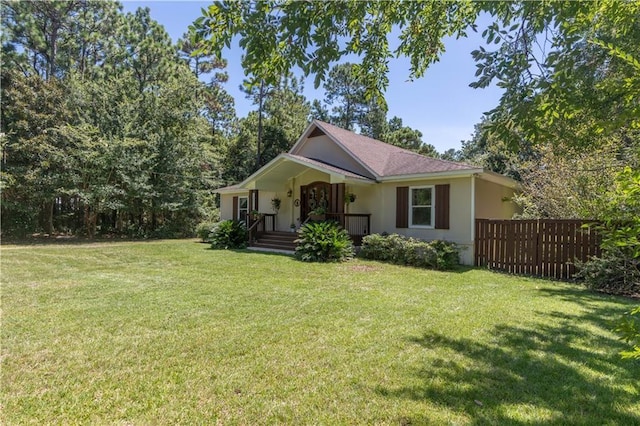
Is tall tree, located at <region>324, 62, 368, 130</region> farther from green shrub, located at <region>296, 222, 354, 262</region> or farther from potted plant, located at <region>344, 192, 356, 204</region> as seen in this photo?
green shrub, located at <region>296, 222, 354, 262</region>

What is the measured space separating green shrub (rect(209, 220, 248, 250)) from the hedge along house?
0.53 metres

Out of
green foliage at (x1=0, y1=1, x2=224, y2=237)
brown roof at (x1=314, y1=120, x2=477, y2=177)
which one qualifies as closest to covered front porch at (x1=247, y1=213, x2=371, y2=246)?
brown roof at (x1=314, y1=120, x2=477, y2=177)

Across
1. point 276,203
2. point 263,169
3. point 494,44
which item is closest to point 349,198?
point 263,169

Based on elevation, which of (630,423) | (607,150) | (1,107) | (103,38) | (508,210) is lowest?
(630,423)

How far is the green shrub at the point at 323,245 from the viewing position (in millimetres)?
10766

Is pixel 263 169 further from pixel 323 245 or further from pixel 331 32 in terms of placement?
pixel 331 32

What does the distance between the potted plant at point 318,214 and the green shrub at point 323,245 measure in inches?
48.8

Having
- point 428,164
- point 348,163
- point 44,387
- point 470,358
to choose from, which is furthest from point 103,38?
point 470,358

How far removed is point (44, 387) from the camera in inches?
112

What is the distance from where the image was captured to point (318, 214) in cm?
1287

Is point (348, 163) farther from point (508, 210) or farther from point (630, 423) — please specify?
point (630, 423)

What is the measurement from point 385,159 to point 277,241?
6.03 meters

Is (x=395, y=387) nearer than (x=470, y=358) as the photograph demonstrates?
Yes

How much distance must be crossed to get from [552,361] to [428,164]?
9.66 metres
